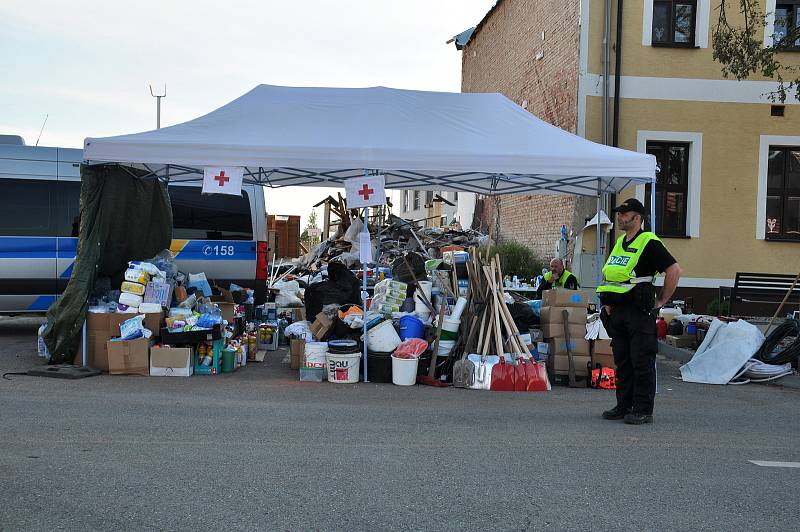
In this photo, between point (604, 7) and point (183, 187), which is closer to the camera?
point (183, 187)

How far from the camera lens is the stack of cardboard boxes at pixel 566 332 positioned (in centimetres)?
901

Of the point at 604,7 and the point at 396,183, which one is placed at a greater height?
the point at 604,7

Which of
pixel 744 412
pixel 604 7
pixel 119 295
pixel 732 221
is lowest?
pixel 744 412

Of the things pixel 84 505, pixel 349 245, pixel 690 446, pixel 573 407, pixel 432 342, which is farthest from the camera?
pixel 349 245

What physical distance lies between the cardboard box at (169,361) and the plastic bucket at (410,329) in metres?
2.52

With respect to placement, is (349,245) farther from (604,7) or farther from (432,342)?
(432,342)

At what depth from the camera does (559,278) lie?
36.3ft

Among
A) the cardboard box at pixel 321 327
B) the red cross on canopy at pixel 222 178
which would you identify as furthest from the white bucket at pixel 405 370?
the red cross on canopy at pixel 222 178

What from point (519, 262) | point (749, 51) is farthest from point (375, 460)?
point (519, 262)

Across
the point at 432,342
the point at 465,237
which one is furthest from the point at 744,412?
the point at 465,237

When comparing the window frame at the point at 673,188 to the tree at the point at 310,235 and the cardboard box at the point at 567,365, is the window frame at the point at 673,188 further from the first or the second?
the tree at the point at 310,235

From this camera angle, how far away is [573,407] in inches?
301

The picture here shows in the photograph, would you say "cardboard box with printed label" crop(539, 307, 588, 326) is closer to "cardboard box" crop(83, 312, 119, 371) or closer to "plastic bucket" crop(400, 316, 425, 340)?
"plastic bucket" crop(400, 316, 425, 340)

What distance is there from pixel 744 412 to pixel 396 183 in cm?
583
